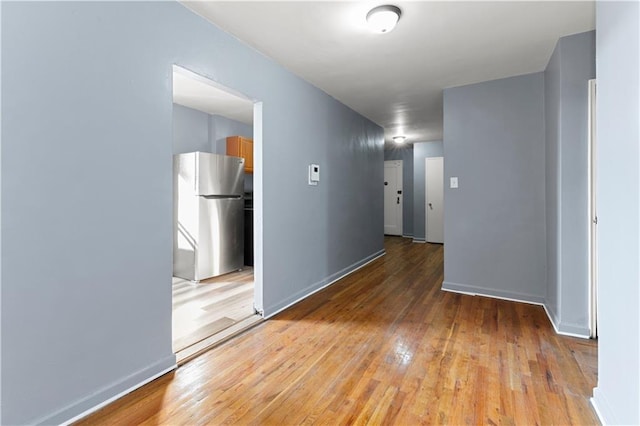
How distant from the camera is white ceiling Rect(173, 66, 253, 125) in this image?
365 centimetres

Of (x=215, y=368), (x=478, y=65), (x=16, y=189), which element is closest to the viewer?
(x=16, y=189)

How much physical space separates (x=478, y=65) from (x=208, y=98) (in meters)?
3.26

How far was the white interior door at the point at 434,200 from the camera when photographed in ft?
23.4

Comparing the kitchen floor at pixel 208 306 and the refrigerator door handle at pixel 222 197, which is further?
the refrigerator door handle at pixel 222 197

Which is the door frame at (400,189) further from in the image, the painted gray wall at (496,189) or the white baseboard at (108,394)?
the white baseboard at (108,394)

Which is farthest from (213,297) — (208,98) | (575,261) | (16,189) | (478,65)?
(478,65)

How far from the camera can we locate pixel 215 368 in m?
2.01

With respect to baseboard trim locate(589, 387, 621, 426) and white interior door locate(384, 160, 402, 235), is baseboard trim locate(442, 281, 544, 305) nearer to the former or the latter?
baseboard trim locate(589, 387, 621, 426)

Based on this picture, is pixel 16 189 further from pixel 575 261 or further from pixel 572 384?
pixel 575 261

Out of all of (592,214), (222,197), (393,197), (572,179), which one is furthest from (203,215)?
(393,197)

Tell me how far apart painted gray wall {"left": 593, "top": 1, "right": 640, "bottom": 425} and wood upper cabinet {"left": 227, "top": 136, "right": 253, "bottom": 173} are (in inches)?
177

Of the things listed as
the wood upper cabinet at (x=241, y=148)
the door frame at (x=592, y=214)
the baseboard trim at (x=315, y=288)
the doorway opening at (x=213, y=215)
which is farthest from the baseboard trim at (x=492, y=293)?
the wood upper cabinet at (x=241, y=148)

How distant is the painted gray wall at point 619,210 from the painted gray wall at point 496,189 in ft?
5.80

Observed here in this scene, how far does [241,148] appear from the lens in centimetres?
517
